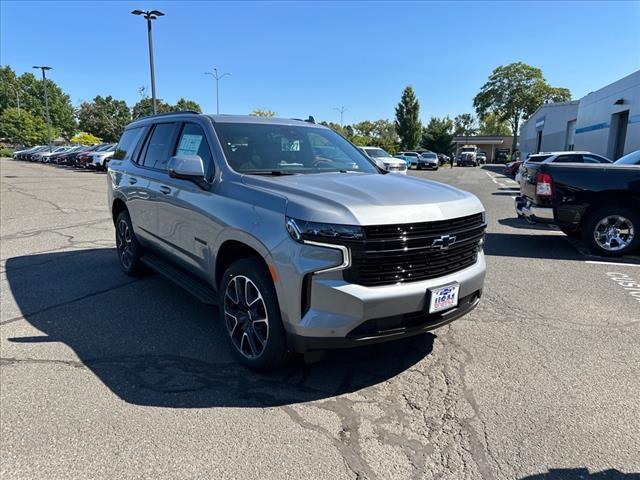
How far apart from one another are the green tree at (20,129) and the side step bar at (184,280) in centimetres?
9123

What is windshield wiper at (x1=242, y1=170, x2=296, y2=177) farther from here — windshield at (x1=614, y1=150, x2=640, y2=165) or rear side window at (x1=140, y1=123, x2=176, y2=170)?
windshield at (x1=614, y1=150, x2=640, y2=165)

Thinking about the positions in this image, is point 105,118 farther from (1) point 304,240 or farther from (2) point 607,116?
(1) point 304,240

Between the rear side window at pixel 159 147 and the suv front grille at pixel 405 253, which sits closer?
the suv front grille at pixel 405 253

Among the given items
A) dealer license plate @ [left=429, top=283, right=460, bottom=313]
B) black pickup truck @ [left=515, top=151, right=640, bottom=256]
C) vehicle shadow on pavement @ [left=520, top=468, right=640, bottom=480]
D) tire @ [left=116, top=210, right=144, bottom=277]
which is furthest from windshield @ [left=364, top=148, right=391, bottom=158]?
vehicle shadow on pavement @ [left=520, top=468, right=640, bottom=480]

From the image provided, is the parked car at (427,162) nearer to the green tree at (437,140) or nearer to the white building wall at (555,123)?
the white building wall at (555,123)

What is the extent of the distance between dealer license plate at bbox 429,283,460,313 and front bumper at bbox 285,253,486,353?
4cm

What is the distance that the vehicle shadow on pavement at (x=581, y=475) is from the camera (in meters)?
2.40

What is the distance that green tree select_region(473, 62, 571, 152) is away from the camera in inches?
3189

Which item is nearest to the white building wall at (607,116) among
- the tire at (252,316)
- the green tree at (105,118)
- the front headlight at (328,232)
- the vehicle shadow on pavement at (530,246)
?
the vehicle shadow on pavement at (530,246)

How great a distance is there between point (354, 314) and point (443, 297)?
709 mm

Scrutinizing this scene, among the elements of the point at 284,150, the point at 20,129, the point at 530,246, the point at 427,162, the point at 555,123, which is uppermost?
the point at 555,123

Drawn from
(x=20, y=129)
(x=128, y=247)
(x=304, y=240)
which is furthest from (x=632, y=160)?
(x=20, y=129)

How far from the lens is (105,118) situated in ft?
293

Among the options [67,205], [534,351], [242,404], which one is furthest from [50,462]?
[67,205]
